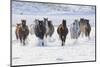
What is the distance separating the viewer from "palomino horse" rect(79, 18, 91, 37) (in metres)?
2.63

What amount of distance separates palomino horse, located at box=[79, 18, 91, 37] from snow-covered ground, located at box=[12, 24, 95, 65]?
6 centimetres

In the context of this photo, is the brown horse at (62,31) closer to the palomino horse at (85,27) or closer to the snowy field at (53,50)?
the snowy field at (53,50)

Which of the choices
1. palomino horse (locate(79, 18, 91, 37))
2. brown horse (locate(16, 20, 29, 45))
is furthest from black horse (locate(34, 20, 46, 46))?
palomino horse (locate(79, 18, 91, 37))

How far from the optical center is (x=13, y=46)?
2.30 metres

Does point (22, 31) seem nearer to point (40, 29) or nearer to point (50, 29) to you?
point (40, 29)

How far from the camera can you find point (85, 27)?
8.68 ft

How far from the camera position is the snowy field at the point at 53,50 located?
2.33 m

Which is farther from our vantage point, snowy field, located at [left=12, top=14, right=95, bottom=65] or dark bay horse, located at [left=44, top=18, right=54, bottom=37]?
dark bay horse, located at [left=44, top=18, right=54, bottom=37]

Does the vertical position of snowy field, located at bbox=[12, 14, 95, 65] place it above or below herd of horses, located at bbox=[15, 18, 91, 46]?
below

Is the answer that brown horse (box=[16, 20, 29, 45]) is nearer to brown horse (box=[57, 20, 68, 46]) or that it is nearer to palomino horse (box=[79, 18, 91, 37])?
brown horse (box=[57, 20, 68, 46])

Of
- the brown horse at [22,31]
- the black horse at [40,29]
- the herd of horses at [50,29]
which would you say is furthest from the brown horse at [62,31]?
the brown horse at [22,31]

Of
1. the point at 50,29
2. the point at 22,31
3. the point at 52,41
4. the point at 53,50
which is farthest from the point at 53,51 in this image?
the point at 22,31

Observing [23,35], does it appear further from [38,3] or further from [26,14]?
[38,3]

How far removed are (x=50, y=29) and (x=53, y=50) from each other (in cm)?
25
